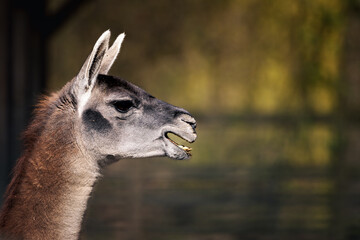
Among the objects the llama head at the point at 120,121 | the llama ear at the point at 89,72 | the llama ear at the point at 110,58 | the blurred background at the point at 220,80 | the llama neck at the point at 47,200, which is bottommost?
the llama neck at the point at 47,200

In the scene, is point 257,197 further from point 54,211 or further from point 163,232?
point 54,211

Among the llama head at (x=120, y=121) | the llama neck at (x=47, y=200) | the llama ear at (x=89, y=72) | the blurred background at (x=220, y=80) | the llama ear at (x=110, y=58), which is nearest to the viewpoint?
the llama neck at (x=47, y=200)

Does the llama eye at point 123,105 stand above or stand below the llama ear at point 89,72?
below

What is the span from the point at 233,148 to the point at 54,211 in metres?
22.1

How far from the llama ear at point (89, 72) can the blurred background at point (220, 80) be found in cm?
205

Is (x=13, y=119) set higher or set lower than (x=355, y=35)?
lower

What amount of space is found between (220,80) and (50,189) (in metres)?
10.7

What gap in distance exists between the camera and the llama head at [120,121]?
4.74 metres

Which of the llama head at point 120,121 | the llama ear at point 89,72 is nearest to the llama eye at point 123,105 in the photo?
the llama head at point 120,121

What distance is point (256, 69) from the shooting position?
39.0 ft

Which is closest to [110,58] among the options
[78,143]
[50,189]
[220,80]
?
[78,143]

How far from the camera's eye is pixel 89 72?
4703 mm

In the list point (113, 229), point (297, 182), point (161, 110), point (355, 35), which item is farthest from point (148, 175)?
point (161, 110)

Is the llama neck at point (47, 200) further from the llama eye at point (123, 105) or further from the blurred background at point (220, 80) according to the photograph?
the blurred background at point (220, 80)
